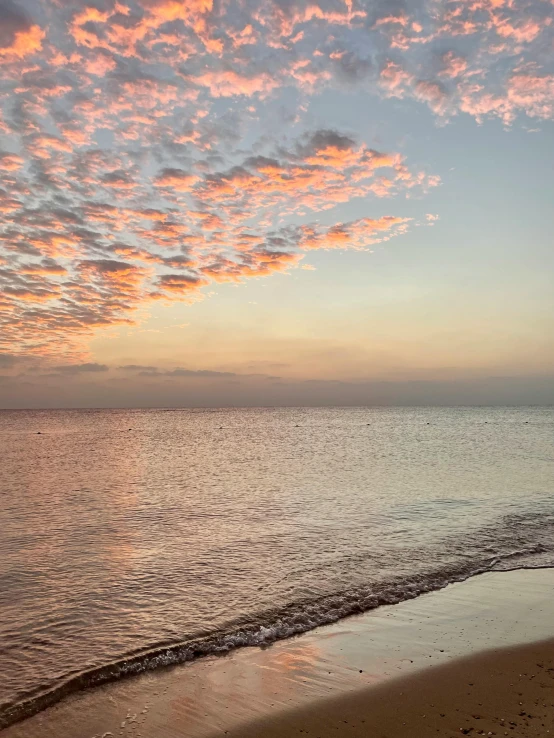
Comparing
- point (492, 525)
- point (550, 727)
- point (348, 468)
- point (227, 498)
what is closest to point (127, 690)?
point (550, 727)

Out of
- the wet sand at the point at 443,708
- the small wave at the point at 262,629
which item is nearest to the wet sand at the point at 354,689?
the wet sand at the point at 443,708

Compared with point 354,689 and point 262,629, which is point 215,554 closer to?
point 262,629

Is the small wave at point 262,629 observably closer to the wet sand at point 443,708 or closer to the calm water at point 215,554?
the calm water at point 215,554

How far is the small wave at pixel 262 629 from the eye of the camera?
347 inches

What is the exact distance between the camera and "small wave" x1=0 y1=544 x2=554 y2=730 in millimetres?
8812

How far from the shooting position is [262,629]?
36.8 ft

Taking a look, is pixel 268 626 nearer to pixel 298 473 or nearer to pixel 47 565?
pixel 47 565

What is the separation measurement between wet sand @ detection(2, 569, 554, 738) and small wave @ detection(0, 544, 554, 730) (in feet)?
0.97

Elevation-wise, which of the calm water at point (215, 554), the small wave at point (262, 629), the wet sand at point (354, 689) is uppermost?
the wet sand at point (354, 689)

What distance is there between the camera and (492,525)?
837 inches

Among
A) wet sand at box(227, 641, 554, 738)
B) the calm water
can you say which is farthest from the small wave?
wet sand at box(227, 641, 554, 738)

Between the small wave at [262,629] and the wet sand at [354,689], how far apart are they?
0.97ft

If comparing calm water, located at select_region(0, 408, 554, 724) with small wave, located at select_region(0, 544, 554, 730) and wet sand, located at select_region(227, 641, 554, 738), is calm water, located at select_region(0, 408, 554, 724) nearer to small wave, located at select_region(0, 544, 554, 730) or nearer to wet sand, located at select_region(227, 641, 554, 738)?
small wave, located at select_region(0, 544, 554, 730)

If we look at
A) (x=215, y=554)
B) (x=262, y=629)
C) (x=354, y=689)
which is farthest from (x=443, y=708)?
(x=215, y=554)
